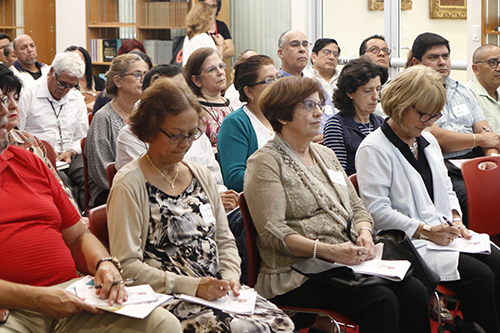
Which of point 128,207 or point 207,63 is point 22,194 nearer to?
point 128,207

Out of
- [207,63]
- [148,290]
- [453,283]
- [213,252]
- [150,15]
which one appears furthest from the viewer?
[150,15]

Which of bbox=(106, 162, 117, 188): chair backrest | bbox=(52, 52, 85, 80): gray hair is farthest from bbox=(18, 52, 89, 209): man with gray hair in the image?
bbox=(106, 162, 117, 188): chair backrest

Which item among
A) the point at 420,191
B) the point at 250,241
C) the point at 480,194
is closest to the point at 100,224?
the point at 250,241

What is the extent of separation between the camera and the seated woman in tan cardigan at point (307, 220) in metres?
2.19

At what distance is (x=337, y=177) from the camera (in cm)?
255

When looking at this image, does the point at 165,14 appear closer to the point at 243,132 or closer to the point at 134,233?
the point at 243,132

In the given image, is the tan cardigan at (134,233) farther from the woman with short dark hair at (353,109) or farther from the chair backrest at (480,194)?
the chair backrest at (480,194)

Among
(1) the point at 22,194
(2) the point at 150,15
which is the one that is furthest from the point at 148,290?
(2) the point at 150,15

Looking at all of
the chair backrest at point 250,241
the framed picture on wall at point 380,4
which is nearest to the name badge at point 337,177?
the chair backrest at point 250,241

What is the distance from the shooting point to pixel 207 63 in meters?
3.94

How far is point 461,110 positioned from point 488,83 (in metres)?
0.65

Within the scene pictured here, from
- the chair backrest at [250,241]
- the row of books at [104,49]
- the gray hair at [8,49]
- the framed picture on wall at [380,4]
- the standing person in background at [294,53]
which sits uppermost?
the framed picture on wall at [380,4]

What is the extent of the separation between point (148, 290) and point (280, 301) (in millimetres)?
682

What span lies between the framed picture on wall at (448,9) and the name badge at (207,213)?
226 inches
